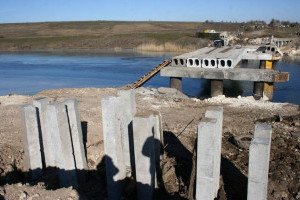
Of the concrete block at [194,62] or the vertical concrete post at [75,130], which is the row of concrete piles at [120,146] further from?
the concrete block at [194,62]

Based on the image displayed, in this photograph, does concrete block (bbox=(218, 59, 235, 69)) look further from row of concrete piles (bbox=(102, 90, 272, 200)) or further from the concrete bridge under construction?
row of concrete piles (bbox=(102, 90, 272, 200))

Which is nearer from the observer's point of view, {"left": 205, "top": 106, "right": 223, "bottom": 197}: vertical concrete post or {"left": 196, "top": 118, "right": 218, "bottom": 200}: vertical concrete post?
{"left": 196, "top": 118, "right": 218, "bottom": 200}: vertical concrete post

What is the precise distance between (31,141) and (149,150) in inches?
120

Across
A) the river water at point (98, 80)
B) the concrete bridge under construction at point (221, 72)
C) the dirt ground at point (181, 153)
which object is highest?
the concrete bridge under construction at point (221, 72)

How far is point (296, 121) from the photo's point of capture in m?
11.1

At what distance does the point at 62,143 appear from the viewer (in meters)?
6.84

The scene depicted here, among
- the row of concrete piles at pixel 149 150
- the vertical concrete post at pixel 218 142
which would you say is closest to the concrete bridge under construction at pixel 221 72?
the row of concrete piles at pixel 149 150

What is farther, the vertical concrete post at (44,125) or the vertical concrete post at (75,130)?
the vertical concrete post at (44,125)

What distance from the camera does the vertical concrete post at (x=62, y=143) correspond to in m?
6.76

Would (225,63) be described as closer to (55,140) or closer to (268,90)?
(268,90)

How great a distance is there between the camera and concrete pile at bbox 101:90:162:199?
621 cm

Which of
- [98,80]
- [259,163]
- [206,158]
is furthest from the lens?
[98,80]

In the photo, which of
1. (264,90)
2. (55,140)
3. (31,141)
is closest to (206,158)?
(55,140)

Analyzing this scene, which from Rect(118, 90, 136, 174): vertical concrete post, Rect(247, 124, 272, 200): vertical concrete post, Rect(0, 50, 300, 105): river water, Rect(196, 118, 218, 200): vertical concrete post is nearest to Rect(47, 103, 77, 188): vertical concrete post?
Rect(118, 90, 136, 174): vertical concrete post
